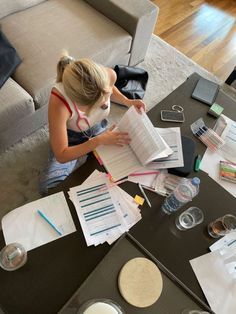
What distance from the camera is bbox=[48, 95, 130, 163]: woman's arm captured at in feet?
3.82

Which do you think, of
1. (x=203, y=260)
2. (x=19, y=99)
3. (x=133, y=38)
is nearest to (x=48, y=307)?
(x=203, y=260)

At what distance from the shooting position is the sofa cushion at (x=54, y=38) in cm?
158

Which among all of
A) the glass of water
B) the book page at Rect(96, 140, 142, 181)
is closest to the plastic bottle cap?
the glass of water

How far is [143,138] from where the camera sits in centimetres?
113

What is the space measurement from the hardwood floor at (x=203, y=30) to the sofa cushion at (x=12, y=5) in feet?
4.37

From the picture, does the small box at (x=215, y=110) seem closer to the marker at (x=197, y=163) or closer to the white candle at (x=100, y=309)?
the marker at (x=197, y=163)

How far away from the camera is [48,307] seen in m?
0.84

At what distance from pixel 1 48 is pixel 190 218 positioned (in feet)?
4.51

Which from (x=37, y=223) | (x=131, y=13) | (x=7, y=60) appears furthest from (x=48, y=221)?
(x=131, y=13)

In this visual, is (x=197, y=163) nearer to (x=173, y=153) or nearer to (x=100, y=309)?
(x=173, y=153)

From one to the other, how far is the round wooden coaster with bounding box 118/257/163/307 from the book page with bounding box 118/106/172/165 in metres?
0.41

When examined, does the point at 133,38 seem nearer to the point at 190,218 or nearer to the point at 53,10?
the point at 53,10

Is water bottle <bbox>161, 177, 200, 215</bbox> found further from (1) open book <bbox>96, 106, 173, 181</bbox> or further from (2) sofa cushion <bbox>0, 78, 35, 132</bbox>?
(2) sofa cushion <bbox>0, 78, 35, 132</bbox>

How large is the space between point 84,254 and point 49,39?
1.37 meters
